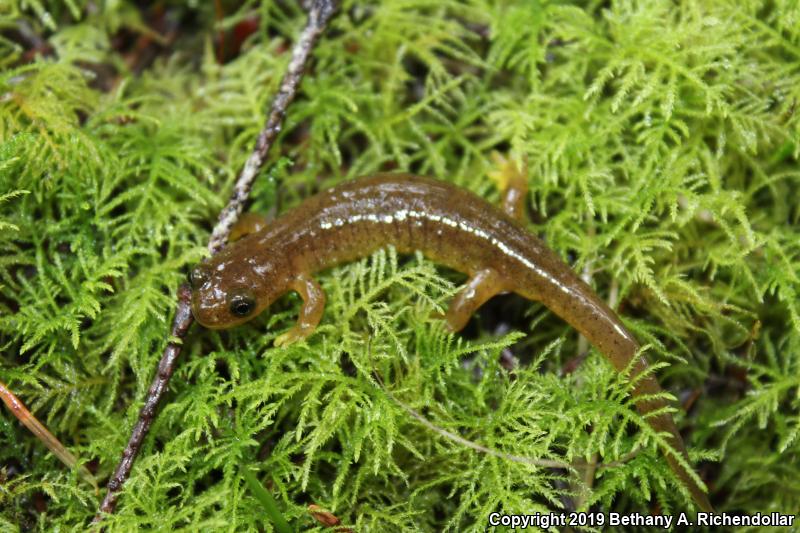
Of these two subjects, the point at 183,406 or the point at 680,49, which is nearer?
the point at 183,406

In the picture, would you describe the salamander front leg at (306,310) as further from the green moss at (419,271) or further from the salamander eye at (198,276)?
the salamander eye at (198,276)

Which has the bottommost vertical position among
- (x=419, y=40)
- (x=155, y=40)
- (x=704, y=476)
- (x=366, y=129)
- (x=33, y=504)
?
(x=704, y=476)

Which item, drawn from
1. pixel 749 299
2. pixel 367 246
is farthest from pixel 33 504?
pixel 749 299

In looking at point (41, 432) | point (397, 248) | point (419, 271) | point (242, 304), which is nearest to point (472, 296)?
point (419, 271)

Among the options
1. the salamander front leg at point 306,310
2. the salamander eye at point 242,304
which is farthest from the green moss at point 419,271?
the salamander eye at point 242,304

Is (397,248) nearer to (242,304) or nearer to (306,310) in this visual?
(306,310)

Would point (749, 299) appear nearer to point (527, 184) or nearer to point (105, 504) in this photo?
point (527, 184)
